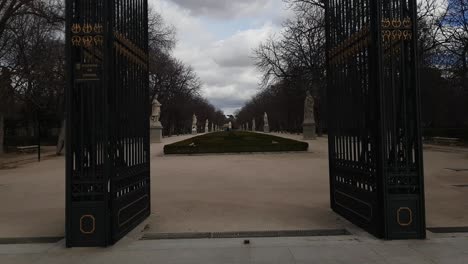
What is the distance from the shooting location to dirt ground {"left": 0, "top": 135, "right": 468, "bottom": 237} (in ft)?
28.2

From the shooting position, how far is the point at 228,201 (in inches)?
442

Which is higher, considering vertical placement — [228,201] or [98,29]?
[98,29]

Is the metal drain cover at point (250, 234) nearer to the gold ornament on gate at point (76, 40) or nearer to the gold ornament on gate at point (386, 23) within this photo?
the gold ornament on gate at point (76, 40)

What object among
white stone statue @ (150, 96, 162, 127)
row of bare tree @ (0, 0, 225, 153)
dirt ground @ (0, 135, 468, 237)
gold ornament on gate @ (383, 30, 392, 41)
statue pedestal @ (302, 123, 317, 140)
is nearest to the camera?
gold ornament on gate @ (383, 30, 392, 41)

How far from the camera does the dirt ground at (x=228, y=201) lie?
8.59 m

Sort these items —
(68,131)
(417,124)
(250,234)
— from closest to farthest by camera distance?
(68,131)
(417,124)
(250,234)

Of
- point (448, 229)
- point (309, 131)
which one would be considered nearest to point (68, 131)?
point (448, 229)

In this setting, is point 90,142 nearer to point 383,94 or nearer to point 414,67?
point 383,94

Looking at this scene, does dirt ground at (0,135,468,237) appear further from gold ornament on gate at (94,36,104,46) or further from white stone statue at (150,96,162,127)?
white stone statue at (150,96,162,127)

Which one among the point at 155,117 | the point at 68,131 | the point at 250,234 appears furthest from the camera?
the point at 155,117

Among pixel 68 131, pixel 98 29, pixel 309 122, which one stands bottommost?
pixel 68 131

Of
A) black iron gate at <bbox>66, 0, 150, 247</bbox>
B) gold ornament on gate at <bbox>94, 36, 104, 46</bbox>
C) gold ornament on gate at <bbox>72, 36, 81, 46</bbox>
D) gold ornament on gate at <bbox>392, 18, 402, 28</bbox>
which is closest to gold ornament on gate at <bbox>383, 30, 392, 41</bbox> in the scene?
gold ornament on gate at <bbox>392, 18, 402, 28</bbox>

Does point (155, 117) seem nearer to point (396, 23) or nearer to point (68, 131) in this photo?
point (68, 131)

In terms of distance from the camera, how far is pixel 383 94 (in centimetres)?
729
